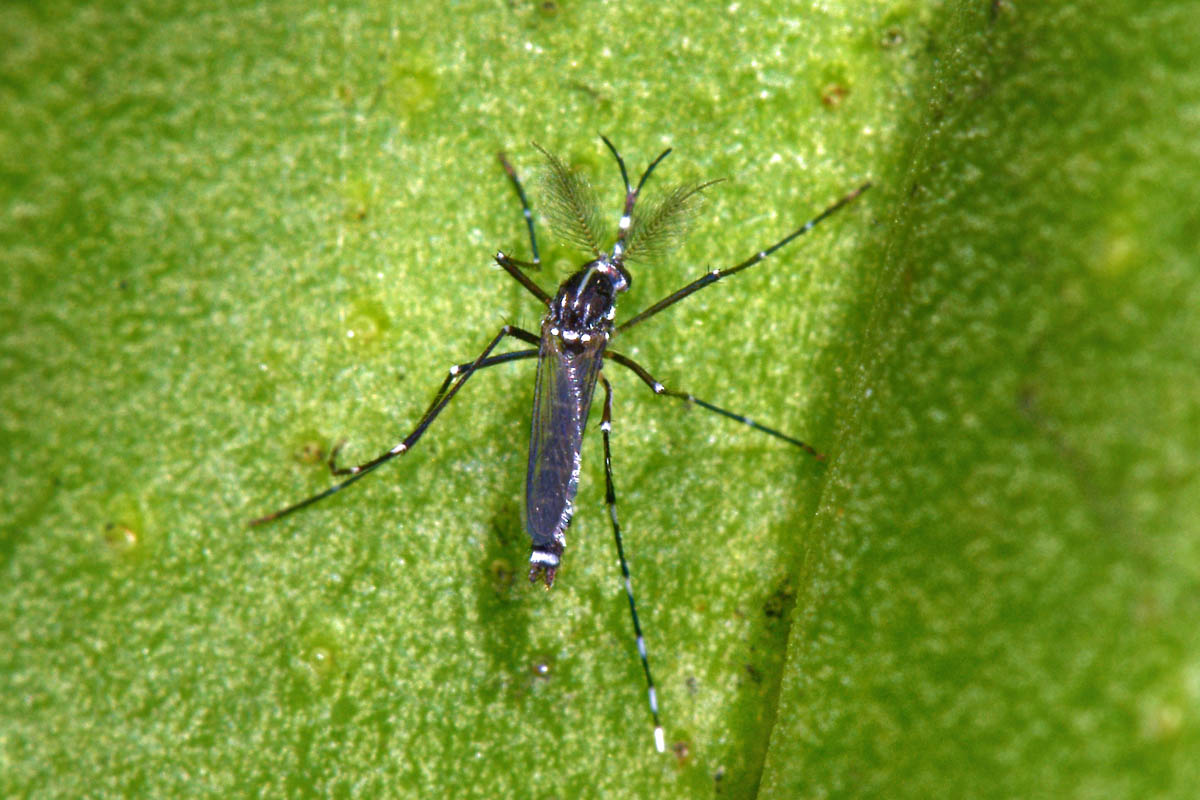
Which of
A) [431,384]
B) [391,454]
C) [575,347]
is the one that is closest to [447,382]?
[431,384]

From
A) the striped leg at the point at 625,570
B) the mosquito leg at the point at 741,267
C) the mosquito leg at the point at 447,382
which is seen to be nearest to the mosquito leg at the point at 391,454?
the mosquito leg at the point at 447,382

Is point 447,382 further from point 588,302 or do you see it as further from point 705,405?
point 705,405

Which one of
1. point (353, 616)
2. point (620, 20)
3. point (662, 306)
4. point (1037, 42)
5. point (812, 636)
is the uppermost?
point (1037, 42)

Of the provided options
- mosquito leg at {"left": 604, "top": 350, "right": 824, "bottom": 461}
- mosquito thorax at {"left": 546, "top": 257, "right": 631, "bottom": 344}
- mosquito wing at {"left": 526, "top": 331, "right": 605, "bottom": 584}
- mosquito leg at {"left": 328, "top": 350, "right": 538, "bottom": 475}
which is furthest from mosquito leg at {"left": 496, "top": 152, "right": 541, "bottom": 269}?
mosquito leg at {"left": 604, "top": 350, "right": 824, "bottom": 461}

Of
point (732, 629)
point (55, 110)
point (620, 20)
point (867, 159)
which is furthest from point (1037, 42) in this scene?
point (55, 110)

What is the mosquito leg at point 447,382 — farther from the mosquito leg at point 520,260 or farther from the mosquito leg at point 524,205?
the mosquito leg at point 524,205

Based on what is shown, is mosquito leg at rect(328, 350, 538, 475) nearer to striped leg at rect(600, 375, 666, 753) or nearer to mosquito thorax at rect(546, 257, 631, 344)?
mosquito thorax at rect(546, 257, 631, 344)

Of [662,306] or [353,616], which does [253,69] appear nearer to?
[662,306]
